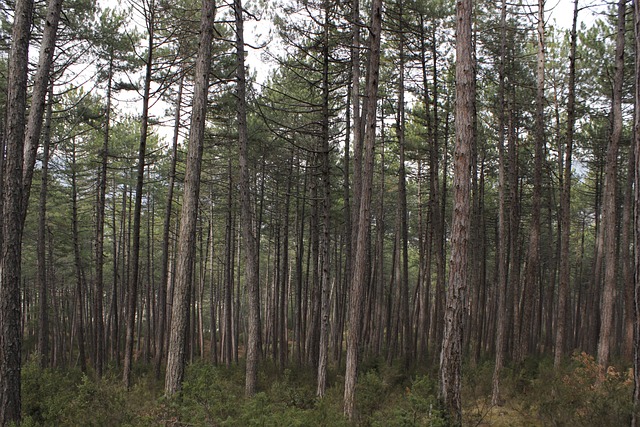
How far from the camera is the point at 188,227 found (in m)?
8.56

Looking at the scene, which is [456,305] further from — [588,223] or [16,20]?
[588,223]

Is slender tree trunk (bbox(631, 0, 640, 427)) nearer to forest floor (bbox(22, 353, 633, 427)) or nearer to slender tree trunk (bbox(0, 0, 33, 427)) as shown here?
forest floor (bbox(22, 353, 633, 427))

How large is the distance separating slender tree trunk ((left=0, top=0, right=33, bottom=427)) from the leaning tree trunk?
6.57 meters

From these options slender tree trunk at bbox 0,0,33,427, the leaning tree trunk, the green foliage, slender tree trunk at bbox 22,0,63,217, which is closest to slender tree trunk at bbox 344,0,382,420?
the leaning tree trunk

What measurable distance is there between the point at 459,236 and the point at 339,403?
5.93m

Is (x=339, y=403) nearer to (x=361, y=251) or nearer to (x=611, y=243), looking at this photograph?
(x=361, y=251)

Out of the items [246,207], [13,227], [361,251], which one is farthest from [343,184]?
[13,227]

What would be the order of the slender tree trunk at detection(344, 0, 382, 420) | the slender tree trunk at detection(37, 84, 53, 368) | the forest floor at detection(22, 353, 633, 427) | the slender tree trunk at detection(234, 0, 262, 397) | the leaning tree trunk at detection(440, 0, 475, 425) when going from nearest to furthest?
1. the forest floor at detection(22, 353, 633, 427)
2. the leaning tree trunk at detection(440, 0, 475, 425)
3. the slender tree trunk at detection(344, 0, 382, 420)
4. the slender tree trunk at detection(234, 0, 262, 397)
5. the slender tree trunk at detection(37, 84, 53, 368)

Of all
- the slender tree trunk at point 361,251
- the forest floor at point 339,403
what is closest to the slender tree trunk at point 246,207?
the forest floor at point 339,403

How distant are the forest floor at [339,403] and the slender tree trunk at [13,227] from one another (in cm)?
67

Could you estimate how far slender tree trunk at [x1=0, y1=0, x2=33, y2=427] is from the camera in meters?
6.99

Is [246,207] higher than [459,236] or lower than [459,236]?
higher

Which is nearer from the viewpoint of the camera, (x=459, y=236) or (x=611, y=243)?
(x=459, y=236)

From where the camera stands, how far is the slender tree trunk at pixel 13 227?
699 cm
